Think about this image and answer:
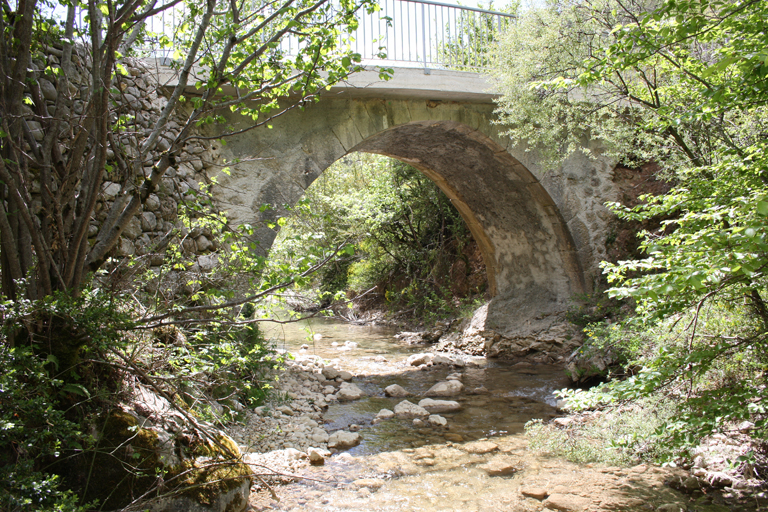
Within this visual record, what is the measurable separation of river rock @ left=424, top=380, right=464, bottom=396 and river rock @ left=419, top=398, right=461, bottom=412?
44 cm

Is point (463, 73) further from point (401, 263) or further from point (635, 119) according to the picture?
point (401, 263)

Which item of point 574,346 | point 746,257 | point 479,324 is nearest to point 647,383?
point 746,257

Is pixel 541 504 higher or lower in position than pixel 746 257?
lower

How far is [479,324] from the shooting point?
8.30m

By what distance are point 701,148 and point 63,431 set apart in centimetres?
508

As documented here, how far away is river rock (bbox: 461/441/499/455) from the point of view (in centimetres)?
376

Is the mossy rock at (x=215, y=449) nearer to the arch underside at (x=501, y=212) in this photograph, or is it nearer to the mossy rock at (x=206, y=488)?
the mossy rock at (x=206, y=488)

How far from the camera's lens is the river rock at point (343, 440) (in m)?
3.88

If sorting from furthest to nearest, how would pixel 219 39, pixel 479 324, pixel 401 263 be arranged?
pixel 401 263, pixel 479 324, pixel 219 39

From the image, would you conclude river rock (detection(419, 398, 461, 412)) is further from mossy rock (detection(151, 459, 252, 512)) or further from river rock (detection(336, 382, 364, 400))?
mossy rock (detection(151, 459, 252, 512))

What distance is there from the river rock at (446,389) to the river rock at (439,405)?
0.44 metres

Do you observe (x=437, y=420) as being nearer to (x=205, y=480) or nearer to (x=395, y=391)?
(x=395, y=391)

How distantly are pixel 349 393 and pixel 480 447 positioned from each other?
6.47ft

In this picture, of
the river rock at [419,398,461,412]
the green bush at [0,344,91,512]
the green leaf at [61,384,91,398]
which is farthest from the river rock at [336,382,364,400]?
the green bush at [0,344,91,512]
